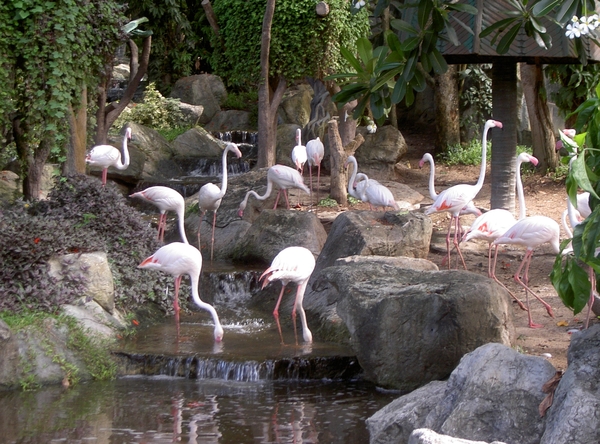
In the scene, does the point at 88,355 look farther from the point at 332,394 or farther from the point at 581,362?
the point at 581,362

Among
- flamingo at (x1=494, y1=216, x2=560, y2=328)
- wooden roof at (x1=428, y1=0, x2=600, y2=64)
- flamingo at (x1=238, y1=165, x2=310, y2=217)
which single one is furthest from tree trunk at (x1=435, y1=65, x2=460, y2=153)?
flamingo at (x1=494, y1=216, x2=560, y2=328)

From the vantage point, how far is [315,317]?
8.37 meters

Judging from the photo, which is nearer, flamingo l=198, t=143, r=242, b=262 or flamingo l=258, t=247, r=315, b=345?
flamingo l=258, t=247, r=315, b=345

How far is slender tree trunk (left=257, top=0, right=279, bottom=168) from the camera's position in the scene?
12.7 metres

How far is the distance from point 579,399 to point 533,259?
6.09 m

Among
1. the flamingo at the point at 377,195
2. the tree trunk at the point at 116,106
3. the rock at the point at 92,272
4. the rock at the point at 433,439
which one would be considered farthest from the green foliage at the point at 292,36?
the rock at the point at 433,439

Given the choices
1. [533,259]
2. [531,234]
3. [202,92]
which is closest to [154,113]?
[202,92]

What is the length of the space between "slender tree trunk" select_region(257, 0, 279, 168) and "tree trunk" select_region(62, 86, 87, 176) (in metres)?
3.85

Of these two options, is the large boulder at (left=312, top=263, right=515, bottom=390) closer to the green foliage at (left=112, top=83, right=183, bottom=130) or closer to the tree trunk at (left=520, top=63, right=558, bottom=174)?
the tree trunk at (left=520, top=63, right=558, bottom=174)

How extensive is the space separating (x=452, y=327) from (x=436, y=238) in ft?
14.9

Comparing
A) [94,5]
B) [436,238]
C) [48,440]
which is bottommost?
[48,440]

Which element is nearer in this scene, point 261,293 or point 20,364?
point 20,364

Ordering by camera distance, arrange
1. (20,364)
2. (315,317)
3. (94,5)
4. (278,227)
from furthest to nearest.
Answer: (278,227), (94,5), (315,317), (20,364)

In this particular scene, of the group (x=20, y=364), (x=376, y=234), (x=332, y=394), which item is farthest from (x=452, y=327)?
(x=20, y=364)
